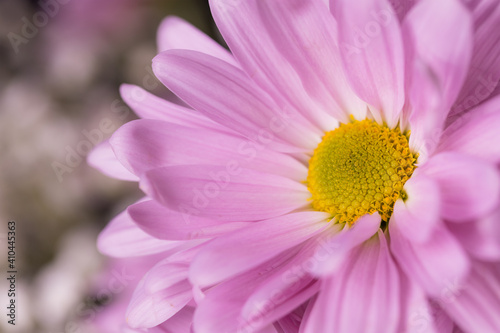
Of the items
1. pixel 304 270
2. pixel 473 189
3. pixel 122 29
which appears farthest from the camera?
pixel 122 29

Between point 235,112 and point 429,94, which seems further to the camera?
point 235,112

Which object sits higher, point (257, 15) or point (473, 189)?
point (257, 15)

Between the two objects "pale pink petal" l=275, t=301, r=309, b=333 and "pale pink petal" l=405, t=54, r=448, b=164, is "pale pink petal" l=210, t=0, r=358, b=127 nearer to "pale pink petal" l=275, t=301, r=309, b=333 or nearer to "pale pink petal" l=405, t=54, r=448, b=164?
"pale pink petal" l=405, t=54, r=448, b=164

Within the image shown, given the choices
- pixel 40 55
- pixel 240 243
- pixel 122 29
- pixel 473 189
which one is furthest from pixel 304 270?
pixel 40 55

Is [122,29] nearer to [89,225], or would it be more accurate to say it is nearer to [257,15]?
[89,225]

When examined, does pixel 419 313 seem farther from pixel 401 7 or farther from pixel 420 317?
pixel 401 7

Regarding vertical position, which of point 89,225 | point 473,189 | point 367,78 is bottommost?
point 473,189

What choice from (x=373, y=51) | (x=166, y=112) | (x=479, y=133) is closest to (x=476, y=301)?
(x=479, y=133)

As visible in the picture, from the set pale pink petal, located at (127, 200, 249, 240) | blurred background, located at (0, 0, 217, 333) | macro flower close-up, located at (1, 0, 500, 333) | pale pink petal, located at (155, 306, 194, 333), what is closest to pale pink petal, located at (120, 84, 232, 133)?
macro flower close-up, located at (1, 0, 500, 333)
